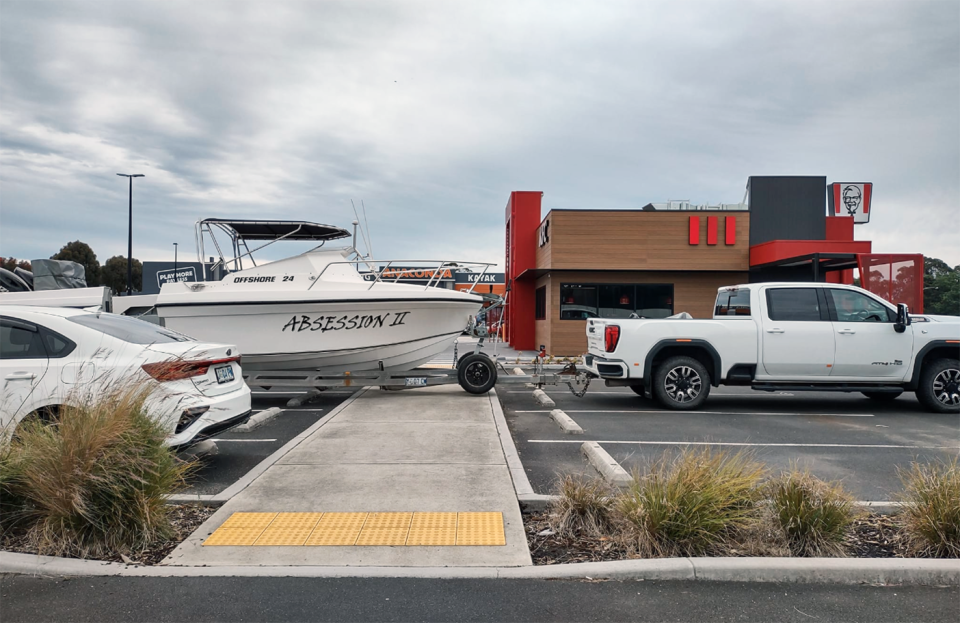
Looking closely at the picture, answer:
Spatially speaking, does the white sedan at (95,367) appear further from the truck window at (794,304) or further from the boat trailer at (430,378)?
the truck window at (794,304)

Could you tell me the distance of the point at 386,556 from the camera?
433cm

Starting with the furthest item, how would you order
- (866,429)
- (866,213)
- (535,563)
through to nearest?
(866,213) → (866,429) → (535,563)

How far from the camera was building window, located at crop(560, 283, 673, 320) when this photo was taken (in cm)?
2234

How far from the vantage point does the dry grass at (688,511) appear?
4.32 meters

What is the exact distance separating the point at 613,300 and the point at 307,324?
13.2 metres

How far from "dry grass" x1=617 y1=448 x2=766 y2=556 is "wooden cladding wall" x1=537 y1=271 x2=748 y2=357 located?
1745 cm

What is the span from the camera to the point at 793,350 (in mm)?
10461

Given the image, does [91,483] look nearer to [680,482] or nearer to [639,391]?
[680,482]

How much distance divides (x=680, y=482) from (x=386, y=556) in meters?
1.93

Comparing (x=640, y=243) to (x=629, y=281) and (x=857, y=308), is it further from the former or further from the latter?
(x=857, y=308)

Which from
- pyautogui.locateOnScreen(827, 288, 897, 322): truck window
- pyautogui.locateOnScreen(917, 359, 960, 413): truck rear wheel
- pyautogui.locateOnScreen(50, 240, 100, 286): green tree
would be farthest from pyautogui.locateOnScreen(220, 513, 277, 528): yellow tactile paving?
pyautogui.locateOnScreen(50, 240, 100, 286): green tree

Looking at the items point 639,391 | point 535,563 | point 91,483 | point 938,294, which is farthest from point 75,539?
point 938,294

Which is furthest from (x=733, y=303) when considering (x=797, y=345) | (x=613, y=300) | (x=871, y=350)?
(x=613, y=300)

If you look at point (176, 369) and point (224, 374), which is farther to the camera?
point (224, 374)
